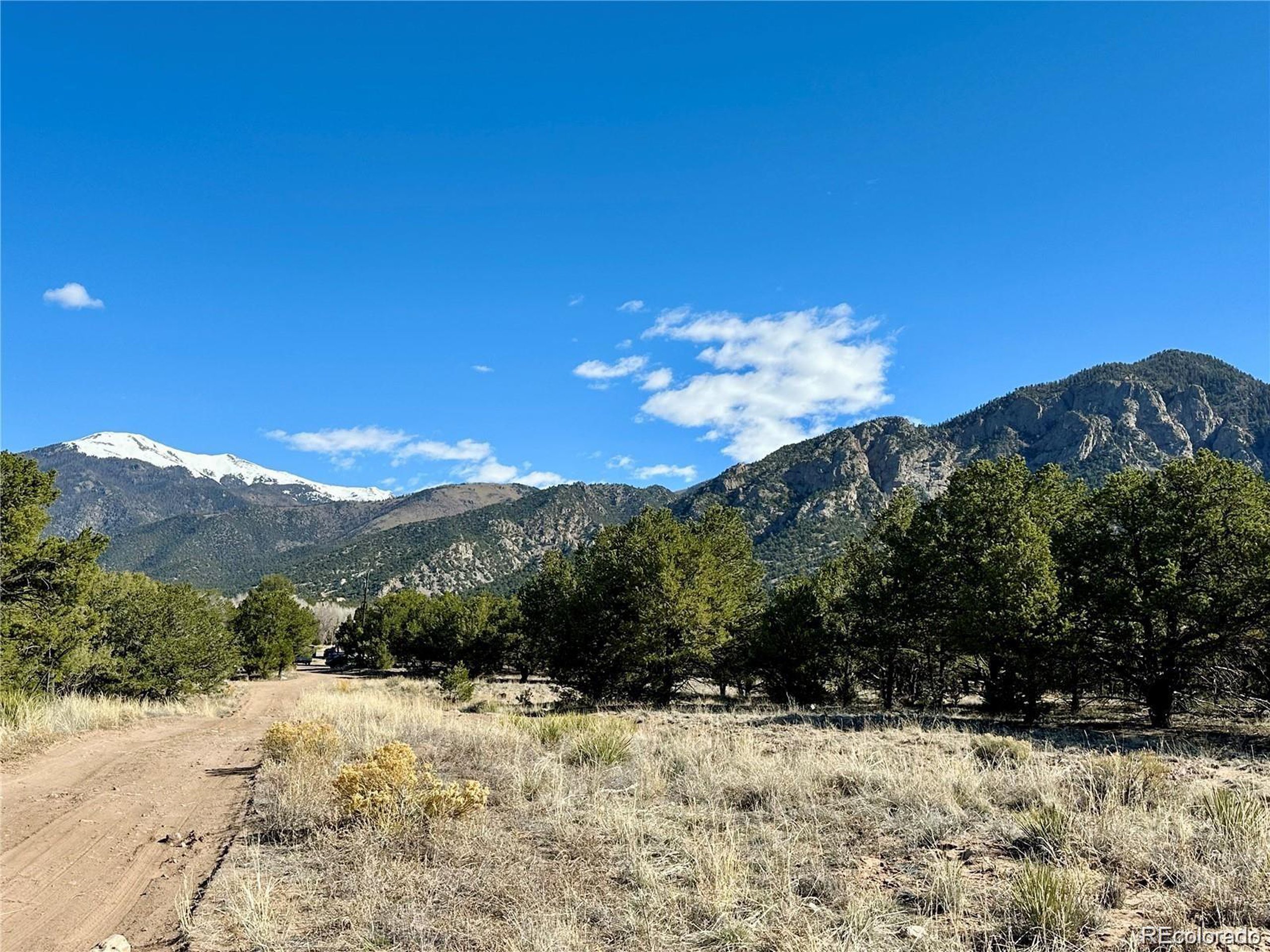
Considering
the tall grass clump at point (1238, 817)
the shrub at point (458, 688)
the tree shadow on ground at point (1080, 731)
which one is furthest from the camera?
the shrub at point (458, 688)

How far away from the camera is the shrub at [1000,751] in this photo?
36.1 feet

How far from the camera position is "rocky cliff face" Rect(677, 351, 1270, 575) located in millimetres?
132125

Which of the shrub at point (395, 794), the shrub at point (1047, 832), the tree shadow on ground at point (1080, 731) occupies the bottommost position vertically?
the tree shadow on ground at point (1080, 731)

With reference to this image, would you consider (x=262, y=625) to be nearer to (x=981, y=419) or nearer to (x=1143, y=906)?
(x=1143, y=906)

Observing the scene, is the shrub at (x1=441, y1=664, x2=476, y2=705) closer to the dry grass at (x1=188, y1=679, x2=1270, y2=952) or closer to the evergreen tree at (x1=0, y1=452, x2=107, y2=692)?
the evergreen tree at (x1=0, y1=452, x2=107, y2=692)

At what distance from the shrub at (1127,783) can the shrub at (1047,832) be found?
60 centimetres

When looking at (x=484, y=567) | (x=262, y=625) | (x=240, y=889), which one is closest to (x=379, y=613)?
(x=262, y=625)

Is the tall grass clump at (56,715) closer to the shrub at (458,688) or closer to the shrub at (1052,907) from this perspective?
the shrub at (458,688)

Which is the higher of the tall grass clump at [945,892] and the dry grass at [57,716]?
the tall grass clump at [945,892]

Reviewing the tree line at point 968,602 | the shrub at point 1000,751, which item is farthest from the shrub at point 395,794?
the tree line at point 968,602

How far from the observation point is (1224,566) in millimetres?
18734

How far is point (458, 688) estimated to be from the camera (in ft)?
112

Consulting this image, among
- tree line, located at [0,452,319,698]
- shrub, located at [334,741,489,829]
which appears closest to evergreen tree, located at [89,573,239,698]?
tree line, located at [0,452,319,698]
